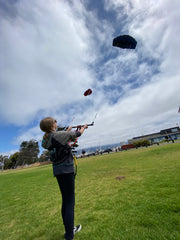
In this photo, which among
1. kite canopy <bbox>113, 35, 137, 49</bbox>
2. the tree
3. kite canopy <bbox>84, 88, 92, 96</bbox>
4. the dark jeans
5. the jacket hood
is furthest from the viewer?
the tree

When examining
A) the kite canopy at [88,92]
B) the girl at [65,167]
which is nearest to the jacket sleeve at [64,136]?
the girl at [65,167]

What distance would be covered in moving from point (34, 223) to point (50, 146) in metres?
2.62

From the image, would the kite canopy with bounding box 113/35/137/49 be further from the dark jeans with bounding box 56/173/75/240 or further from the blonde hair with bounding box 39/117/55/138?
the dark jeans with bounding box 56/173/75/240

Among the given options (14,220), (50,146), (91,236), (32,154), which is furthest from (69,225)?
(32,154)

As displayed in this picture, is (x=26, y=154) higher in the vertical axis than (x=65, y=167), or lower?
higher

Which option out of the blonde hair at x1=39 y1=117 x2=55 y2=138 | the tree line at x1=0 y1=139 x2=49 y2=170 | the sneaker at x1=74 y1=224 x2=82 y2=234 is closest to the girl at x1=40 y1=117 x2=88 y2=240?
the blonde hair at x1=39 y1=117 x2=55 y2=138

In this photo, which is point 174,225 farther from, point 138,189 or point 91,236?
point 138,189

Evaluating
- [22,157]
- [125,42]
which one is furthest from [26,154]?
[125,42]

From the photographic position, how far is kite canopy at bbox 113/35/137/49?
867 centimetres

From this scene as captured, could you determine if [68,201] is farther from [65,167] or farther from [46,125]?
[46,125]

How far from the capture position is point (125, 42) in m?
8.95

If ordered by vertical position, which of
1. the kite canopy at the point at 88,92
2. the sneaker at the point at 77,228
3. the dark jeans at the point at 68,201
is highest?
the kite canopy at the point at 88,92

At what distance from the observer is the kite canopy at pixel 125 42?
867 cm

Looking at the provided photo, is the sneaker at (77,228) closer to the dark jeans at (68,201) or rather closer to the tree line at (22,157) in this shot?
the dark jeans at (68,201)
